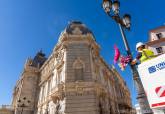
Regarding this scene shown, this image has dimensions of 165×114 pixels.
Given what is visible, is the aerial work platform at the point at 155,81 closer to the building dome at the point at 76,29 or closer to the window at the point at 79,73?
the window at the point at 79,73

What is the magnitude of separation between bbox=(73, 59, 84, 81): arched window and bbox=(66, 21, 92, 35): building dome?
5072mm

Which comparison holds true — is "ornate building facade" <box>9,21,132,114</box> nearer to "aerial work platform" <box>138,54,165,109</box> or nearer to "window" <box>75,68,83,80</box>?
"window" <box>75,68,83,80</box>

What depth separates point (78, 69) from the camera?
2188 cm

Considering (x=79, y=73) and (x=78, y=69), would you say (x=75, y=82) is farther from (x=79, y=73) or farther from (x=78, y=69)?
(x=78, y=69)

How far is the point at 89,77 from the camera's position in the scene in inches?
830

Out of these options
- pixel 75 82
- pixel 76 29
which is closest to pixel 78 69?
pixel 75 82

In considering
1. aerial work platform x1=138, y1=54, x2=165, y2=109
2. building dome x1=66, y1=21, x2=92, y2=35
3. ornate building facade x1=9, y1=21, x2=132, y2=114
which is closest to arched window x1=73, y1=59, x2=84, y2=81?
ornate building facade x1=9, y1=21, x2=132, y2=114

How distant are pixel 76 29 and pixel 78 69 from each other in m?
7.00

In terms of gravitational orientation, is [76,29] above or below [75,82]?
above

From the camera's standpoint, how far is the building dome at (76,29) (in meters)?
25.2

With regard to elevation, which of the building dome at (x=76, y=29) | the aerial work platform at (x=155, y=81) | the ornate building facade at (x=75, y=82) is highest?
the building dome at (x=76, y=29)

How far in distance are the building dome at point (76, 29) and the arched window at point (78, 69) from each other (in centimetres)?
507

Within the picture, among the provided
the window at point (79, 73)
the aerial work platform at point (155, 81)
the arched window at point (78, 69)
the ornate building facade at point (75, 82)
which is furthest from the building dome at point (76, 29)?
the aerial work platform at point (155, 81)

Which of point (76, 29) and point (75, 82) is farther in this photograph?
point (76, 29)
